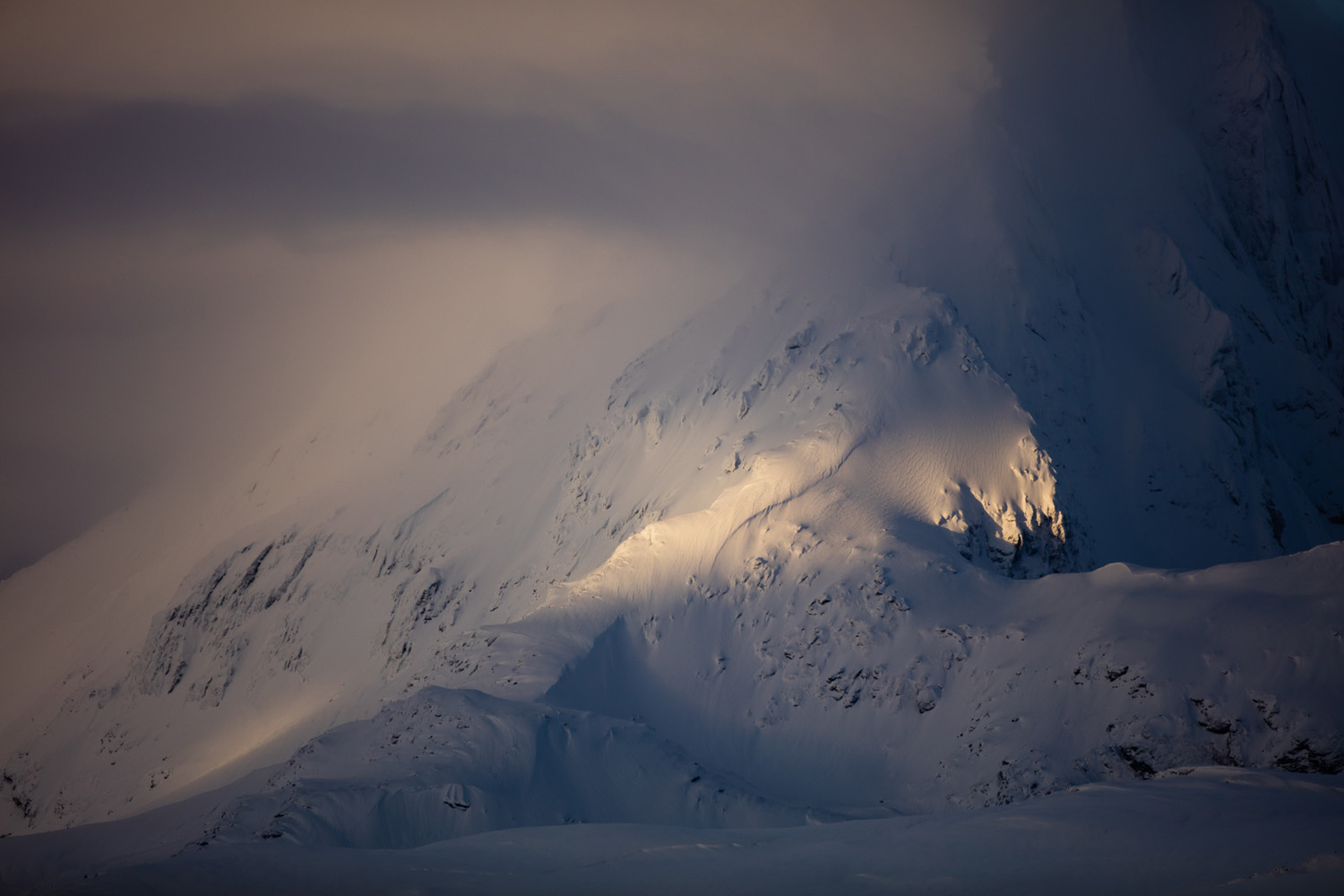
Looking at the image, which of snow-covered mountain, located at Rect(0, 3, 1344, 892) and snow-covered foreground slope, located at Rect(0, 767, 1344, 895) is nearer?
snow-covered foreground slope, located at Rect(0, 767, 1344, 895)

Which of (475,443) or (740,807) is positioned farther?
(475,443)

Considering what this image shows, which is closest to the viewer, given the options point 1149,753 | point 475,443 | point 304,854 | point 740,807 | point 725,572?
point 304,854

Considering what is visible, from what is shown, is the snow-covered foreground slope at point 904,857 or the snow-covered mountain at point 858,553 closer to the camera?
the snow-covered foreground slope at point 904,857

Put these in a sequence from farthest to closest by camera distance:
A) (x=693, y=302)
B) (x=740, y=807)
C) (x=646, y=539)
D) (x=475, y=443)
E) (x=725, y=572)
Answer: (x=475, y=443), (x=693, y=302), (x=646, y=539), (x=725, y=572), (x=740, y=807)

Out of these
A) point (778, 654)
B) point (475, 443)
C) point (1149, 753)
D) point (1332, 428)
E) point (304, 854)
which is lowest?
point (1332, 428)

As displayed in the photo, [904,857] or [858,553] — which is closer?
[904,857]

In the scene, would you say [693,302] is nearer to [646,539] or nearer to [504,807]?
[646,539]

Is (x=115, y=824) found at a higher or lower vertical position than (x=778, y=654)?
higher

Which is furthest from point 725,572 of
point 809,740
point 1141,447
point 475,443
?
point 475,443
